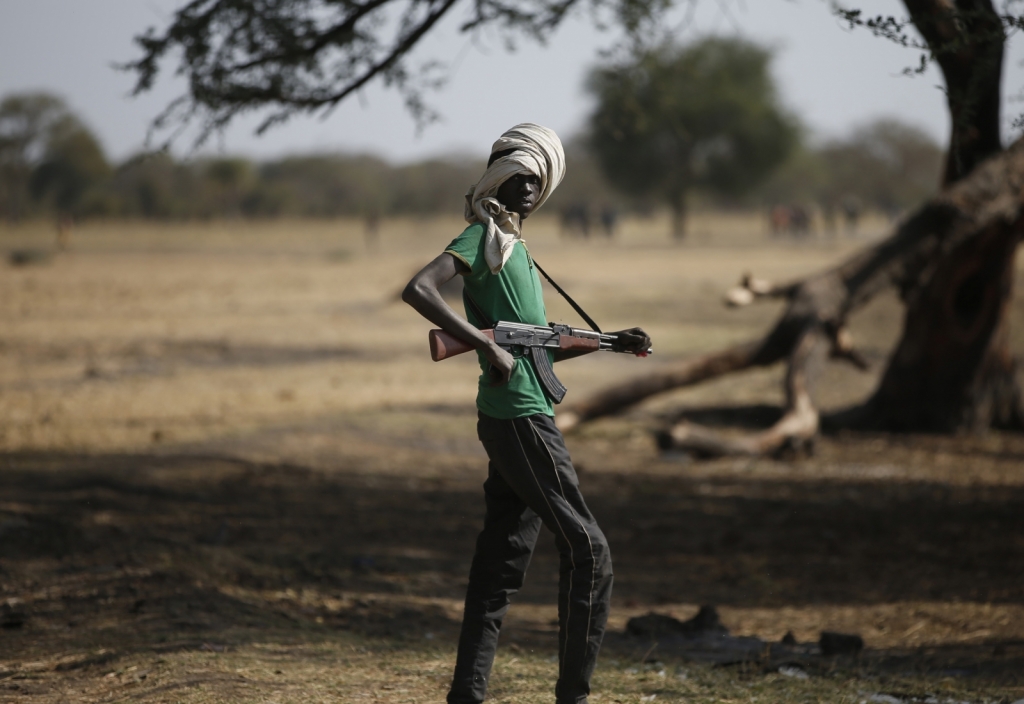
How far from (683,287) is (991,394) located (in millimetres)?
15695

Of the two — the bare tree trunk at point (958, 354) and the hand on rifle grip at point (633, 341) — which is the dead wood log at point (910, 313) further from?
the hand on rifle grip at point (633, 341)

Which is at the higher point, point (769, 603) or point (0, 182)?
point (0, 182)

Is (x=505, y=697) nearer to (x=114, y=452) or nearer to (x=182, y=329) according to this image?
(x=114, y=452)

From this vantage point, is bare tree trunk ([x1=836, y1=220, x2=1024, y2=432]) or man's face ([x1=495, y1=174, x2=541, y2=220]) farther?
bare tree trunk ([x1=836, y1=220, x2=1024, y2=432])

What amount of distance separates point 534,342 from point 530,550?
677mm

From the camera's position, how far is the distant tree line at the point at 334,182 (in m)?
55.7

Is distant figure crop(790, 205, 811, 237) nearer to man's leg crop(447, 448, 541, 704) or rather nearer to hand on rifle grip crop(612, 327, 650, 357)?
hand on rifle grip crop(612, 327, 650, 357)

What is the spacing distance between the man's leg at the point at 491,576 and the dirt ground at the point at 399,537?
51 centimetres

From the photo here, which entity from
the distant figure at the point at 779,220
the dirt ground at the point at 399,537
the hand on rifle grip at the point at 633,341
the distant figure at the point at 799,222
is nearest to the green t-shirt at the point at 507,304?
the hand on rifle grip at the point at 633,341

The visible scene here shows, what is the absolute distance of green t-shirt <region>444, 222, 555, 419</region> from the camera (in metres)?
3.16

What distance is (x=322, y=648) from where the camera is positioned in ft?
14.5

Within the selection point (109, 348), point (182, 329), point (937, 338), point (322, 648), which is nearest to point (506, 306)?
point (322, 648)

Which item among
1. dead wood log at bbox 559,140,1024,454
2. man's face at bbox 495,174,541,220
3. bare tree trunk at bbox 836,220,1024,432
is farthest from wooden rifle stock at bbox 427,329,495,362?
bare tree trunk at bbox 836,220,1024,432

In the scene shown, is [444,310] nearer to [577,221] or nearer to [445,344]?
[445,344]
